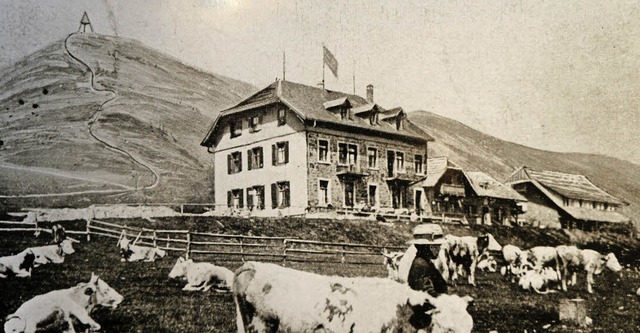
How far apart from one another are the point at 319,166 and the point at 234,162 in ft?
3.38

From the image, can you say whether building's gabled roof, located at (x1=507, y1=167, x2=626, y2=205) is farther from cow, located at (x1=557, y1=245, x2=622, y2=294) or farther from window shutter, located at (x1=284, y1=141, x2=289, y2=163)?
window shutter, located at (x1=284, y1=141, x2=289, y2=163)

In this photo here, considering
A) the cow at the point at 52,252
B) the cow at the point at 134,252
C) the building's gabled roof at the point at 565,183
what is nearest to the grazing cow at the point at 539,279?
Result: the building's gabled roof at the point at 565,183

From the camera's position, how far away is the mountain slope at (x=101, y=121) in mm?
6009

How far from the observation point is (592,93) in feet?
29.3

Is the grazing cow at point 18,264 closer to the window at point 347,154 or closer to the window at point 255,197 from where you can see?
the window at point 255,197

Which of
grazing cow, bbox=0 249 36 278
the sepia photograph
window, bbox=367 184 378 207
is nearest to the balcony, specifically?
the sepia photograph

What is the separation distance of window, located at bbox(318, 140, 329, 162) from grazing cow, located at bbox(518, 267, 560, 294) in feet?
9.58

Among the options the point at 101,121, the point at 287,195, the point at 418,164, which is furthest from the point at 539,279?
the point at 101,121

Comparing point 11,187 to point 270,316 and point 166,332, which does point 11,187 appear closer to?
point 166,332

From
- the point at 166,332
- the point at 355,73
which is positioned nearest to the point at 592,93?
the point at 355,73

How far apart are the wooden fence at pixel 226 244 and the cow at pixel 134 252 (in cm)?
8

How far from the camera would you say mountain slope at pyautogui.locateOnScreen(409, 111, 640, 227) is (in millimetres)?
8781

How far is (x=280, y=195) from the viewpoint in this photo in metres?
7.34

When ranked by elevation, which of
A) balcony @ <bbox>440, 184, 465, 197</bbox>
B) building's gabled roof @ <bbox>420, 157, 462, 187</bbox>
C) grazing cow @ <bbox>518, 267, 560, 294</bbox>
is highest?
building's gabled roof @ <bbox>420, 157, 462, 187</bbox>
